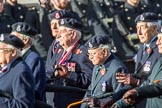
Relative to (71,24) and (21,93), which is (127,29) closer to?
(71,24)

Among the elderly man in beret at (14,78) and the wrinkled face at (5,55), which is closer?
the elderly man in beret at (14,78)

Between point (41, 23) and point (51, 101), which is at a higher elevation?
point (41, 23)

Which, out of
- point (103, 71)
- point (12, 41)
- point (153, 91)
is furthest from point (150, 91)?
point (12, 41)

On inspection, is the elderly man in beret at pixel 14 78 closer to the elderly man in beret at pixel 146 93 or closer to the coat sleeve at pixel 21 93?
the coat sleeve at pixel 21 93

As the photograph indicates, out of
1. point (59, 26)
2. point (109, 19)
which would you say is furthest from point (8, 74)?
point (109, 19)

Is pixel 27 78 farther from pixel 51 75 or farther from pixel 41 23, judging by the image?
pixel 41 23

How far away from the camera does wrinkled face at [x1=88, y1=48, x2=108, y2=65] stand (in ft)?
27.2

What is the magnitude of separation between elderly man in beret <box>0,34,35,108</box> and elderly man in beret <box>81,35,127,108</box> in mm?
1212

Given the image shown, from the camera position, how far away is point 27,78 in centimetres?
698

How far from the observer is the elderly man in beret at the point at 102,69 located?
815 centimetres

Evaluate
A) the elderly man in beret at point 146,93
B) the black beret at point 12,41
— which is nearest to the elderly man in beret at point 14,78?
the black beret at point 12,41

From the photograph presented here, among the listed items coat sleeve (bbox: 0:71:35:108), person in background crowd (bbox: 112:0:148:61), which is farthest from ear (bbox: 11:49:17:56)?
person in background crowd (bbox: 112:0:148:61)

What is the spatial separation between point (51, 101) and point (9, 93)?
2377 millimetres

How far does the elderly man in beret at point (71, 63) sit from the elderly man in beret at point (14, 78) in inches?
63.2
